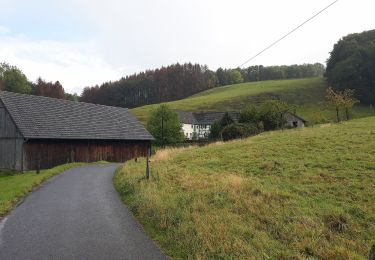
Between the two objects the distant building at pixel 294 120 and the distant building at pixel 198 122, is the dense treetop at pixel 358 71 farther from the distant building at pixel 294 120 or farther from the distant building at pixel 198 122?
the distant building at pixel 198 122

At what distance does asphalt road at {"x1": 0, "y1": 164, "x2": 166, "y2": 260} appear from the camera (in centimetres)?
879

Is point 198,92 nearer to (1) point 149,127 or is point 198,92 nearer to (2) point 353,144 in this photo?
(1) point 149,127

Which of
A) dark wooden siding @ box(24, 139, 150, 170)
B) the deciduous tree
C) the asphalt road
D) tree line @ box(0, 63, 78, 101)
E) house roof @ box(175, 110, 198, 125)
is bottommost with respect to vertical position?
the asphalt road

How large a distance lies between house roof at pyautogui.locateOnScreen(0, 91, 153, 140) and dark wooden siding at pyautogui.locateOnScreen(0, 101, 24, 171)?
2.66 feet

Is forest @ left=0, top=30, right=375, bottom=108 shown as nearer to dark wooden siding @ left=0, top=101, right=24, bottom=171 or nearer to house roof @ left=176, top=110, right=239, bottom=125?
house roof @ left=176, top=110, right=239, bottom=125

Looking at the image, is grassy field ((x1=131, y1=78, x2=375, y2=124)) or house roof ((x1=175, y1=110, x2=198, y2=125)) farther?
grassy field ((x1=131, y1=78, x2=375, y2=124))

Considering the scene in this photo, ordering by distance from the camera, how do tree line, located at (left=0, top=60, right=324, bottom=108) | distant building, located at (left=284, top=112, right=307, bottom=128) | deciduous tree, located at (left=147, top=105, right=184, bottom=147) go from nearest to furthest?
1. deciduous tree, located at (left=147, top=105, right=184, bottom=147)
2. distant building, located at (left=284, top=112, right=307, bottom=128)
3. tree line, located at (left=0, top=60, right=324, bottom=108)

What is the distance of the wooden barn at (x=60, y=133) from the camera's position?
121 ft

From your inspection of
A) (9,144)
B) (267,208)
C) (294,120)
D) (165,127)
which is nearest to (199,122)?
(294,120)

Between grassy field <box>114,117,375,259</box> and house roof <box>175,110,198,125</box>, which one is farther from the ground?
house roof <box>175,110,198,125</box>

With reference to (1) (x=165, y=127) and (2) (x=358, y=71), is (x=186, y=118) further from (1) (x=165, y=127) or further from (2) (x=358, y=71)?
(2) (x=358, y=71)

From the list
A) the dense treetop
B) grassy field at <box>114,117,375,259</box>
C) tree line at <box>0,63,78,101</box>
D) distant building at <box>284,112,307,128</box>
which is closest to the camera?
grassy field at <box>114,117,375,259</box>

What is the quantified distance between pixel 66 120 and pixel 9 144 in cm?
756

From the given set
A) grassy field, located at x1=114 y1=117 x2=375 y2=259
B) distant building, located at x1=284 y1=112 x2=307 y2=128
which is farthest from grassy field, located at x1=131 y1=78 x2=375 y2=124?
grassy field, located at x1=114 y1=117 x2=375 y2=259
